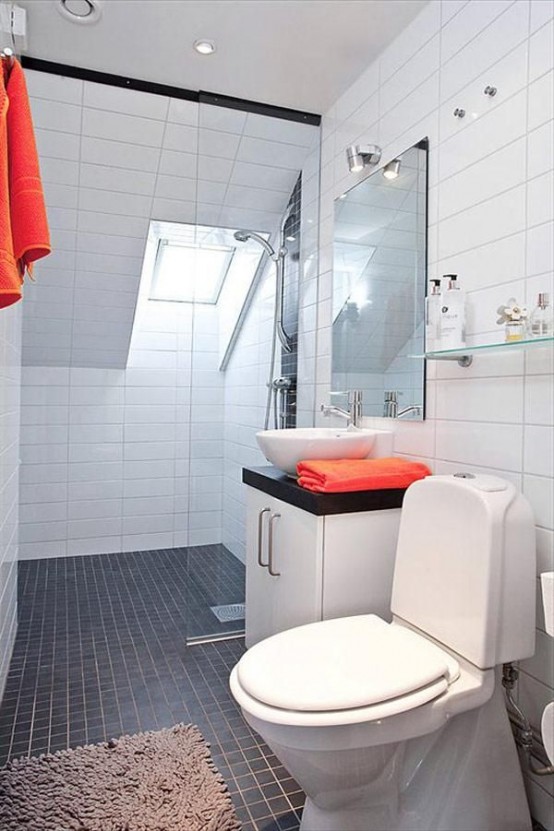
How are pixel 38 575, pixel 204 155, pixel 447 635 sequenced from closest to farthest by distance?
pixel 447 635 → pixel 204 155 → pixel 38 575

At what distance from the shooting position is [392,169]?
2.10m

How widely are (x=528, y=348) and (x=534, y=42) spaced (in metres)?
0.80

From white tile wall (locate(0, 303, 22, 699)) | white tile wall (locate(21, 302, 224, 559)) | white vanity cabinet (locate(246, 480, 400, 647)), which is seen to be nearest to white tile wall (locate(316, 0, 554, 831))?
white vanity cabinet (locate(246, 480, 400, 647))

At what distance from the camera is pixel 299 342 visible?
9.27 feet

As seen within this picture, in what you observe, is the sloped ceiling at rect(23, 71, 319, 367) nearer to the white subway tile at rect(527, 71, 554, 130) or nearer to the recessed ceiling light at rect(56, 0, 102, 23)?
the recessed ceiling light at rect(56, 0, 102, 23)

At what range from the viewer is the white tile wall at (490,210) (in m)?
1.42

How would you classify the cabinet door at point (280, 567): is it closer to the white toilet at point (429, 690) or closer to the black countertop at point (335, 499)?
the black countertop at point (335, 499)

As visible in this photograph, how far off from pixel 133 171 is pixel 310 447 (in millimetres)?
1798

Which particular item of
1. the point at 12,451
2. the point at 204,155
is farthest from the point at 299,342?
the point at 12,451

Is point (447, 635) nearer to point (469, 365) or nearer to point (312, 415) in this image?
point (469, 365)

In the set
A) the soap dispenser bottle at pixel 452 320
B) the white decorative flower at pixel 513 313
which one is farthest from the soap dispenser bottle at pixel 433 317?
the white decorative flower at pixel 513 313

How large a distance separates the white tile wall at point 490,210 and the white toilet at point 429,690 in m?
0.15

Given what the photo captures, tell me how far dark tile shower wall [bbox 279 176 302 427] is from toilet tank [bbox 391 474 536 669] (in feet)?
4.73

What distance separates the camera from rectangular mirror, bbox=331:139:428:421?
6.44 ft
